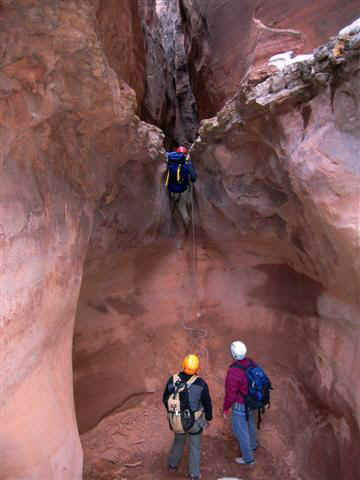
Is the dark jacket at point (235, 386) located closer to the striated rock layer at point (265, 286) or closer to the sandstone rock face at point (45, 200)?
the striated rock layer at point (265, 286)

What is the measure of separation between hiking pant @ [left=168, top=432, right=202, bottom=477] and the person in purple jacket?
0.45m

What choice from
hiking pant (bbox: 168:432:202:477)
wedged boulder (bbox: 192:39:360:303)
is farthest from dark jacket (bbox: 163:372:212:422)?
wedged boulder (bbox: 192:39:360:303)

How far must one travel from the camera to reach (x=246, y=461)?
397 cm

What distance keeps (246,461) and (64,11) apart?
459cm

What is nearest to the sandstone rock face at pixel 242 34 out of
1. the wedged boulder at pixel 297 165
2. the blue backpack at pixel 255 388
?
the wedged boulder at pixel 297 165

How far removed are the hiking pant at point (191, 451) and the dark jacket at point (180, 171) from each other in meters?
3.25

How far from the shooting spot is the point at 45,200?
8.72 ft

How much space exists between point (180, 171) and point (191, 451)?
3533 millimetres

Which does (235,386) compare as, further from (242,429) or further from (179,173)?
(179,173)

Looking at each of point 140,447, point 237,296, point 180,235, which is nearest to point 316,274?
point 237,296

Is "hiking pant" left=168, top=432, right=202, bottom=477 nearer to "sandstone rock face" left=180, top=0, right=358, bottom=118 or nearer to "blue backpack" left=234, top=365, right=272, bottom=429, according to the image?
"blue backpack" left=234, top=365, right=272, bottom=429

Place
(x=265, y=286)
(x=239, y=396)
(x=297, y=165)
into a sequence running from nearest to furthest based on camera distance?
(x=297, y=165)
(x=239, y=396)
(x=265, y=286)

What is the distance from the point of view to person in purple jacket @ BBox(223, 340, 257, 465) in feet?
12.4

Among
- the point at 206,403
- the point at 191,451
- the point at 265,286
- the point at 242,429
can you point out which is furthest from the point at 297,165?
the point at 191,451
